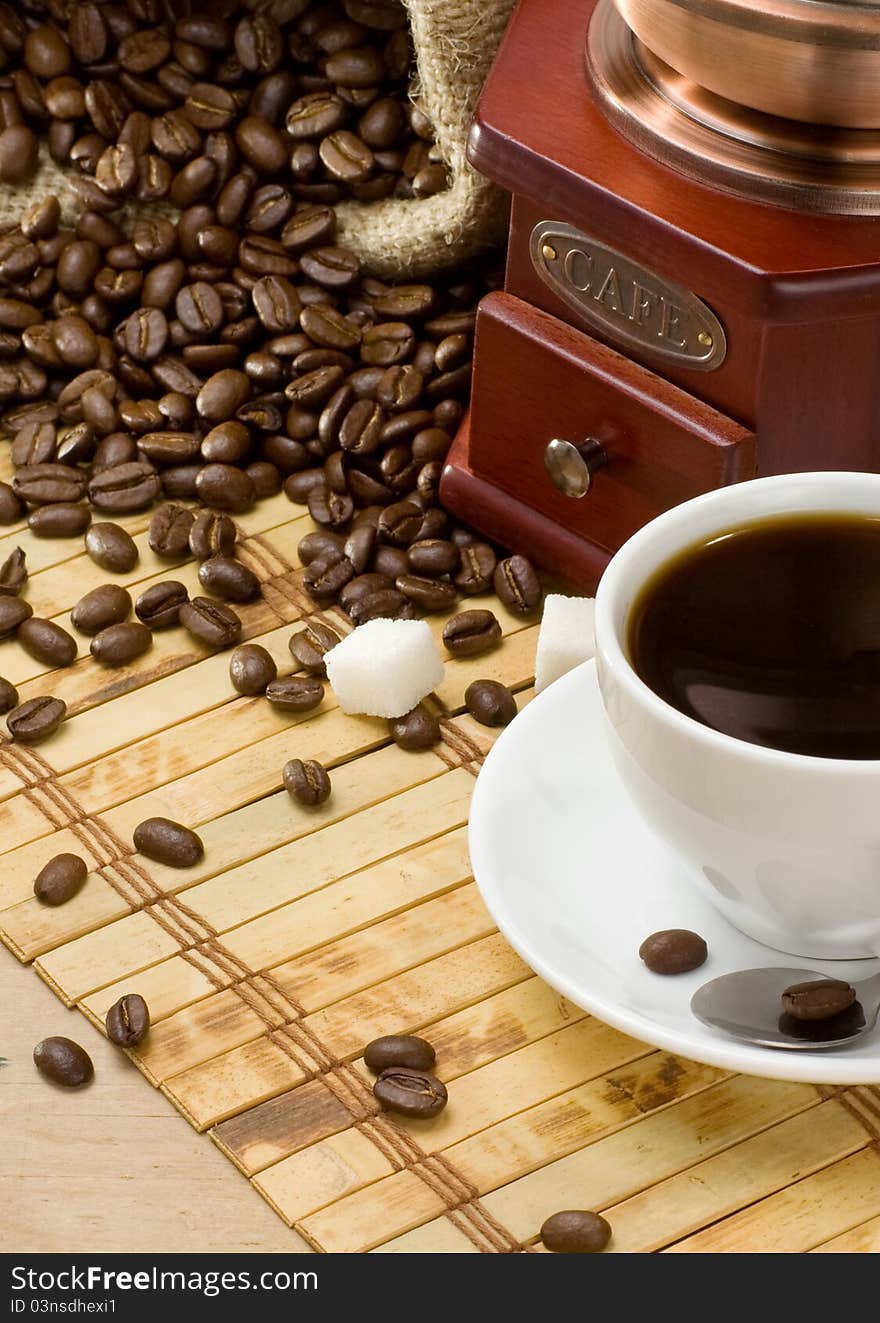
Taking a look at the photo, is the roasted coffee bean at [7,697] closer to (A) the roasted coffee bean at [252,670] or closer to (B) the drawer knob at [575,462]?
(A) the roasted coffee bean at [252,670]

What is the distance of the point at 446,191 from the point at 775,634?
1.01 m

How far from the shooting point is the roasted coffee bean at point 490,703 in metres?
1.78

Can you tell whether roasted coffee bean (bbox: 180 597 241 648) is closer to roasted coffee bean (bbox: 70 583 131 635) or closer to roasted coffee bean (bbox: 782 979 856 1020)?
roasted coffee bean (bbox: 70 583 131 635)

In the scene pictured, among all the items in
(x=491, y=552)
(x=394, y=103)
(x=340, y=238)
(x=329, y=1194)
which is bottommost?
(x=329, y=1194)

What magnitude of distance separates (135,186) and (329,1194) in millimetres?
1343

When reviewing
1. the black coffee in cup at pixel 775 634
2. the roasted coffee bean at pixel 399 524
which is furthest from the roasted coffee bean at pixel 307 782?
the black coffee in cup at pixel 775 634

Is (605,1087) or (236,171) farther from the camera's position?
(236,171)

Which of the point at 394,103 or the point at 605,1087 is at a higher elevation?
the point at 394,103

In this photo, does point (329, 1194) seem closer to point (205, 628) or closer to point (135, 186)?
point (205, 628)

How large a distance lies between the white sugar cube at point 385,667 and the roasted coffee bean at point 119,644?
22 centimetres

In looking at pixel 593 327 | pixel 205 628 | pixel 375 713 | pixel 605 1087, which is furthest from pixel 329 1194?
pixel 593 327

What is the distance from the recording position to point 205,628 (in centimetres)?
187

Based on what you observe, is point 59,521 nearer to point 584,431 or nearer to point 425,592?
point 425,592

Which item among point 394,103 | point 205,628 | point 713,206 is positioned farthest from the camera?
point 394,103
